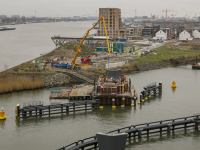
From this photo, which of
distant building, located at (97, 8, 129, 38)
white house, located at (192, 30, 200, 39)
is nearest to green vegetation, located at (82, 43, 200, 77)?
white house, located at (192, 30, 200, 39)

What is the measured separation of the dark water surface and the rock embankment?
6.66 feet

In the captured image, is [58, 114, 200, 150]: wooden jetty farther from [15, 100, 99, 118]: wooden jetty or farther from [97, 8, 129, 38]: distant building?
[97, 8, 129, 38]: distant building

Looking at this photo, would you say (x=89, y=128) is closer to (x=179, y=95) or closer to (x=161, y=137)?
(x=161, y=137)

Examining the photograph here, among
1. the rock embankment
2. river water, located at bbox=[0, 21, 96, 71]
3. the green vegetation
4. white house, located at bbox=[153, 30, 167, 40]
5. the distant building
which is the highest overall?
the distant building

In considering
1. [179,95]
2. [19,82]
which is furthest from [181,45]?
[19,82]

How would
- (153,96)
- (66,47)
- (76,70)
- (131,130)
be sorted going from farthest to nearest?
(66,47)
(76,70)
(153,96)
(131,130)

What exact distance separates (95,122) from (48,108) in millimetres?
3723

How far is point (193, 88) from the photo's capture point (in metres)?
33.1

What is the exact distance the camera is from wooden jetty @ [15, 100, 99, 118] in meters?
23.9

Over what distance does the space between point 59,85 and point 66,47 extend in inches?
757

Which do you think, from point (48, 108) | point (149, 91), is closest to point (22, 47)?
point (149, 91)

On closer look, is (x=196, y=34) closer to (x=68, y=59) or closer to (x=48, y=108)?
(x=68, y=59)

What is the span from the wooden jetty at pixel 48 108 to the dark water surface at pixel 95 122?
58 centimetres

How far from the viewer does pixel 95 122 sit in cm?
2308
